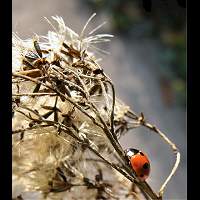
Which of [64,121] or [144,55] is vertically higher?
[144,55]

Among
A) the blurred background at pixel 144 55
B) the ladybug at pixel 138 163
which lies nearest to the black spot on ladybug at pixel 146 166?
the ladybug at pixel 138 163

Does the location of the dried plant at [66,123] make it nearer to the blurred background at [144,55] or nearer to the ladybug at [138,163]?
the ladybug at [138,163]

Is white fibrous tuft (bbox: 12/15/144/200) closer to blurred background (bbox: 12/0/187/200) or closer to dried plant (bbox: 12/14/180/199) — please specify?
dried plant (bbox: 12/14/180/199)

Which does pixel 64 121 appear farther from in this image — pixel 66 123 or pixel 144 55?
pixel 144 55

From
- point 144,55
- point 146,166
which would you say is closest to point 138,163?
point 146,166

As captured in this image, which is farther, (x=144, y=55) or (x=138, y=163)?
(x=144, y=55)

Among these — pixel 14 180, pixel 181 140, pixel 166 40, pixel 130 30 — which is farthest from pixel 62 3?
pixel 14 180

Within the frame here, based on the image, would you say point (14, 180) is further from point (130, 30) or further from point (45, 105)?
point (130, 30)
